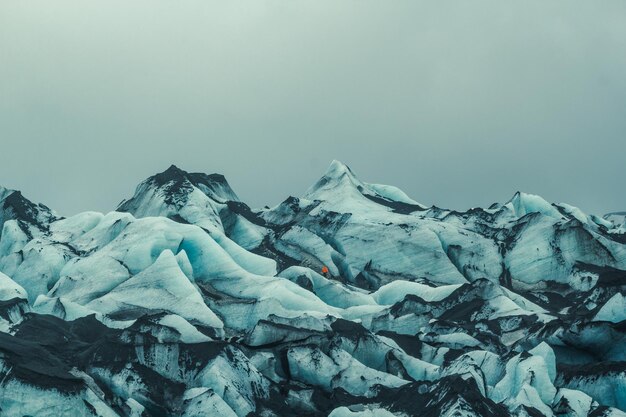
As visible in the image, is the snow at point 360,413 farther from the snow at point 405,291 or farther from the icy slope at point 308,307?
the snow at point 405,291

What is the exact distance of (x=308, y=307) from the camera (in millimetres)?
63125

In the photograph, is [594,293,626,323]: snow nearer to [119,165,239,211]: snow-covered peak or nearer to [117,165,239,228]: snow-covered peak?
[117,165,239,228]: snow-covered peak

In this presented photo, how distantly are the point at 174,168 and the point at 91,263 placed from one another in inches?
762

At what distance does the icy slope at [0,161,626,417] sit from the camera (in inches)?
1991

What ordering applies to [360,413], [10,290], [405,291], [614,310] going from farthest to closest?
[405,291] → [10,290] → [614,310] → [360,413]

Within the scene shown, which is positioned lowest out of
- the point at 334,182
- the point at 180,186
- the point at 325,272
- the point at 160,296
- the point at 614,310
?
the point at 160,296

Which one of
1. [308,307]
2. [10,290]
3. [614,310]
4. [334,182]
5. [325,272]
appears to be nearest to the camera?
[614,310]

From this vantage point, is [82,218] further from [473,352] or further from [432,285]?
[473,352]

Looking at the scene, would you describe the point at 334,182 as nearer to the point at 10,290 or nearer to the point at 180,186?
the point at 180,186

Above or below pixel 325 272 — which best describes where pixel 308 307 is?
below

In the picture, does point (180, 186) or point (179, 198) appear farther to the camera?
point (180, 186)

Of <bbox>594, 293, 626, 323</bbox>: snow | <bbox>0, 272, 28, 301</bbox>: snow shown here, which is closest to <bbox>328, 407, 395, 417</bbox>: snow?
<bbox>594, 293, 626, 323</bbox>: snow

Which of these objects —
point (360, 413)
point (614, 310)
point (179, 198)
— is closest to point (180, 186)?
point (179, 198)

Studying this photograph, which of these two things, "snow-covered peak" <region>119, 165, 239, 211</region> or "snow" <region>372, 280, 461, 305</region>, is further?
"snow-covered peak" <region>119, 165, 239, 211</region>
